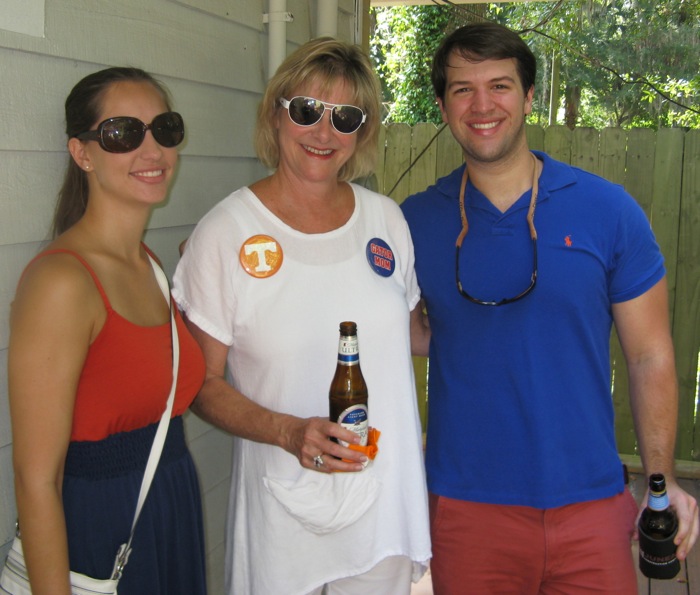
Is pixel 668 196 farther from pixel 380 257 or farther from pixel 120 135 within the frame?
pixel 120 135

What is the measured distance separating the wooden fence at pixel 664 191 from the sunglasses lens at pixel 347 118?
10.8ft

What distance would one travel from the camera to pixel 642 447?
235 cm

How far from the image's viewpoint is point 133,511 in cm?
181

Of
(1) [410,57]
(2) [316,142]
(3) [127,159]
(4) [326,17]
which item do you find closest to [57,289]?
(3) [127,159]

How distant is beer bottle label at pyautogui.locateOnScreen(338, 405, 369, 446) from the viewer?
191 cm

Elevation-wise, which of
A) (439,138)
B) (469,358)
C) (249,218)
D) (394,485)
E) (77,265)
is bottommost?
(394,485)

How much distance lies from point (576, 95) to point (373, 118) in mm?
20106

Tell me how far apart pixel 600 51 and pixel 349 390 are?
19838 millimetres

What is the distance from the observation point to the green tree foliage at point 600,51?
61.8 ft

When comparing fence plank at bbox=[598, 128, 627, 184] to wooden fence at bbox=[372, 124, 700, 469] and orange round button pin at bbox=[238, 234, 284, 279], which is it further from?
orange round button pin at bbox=[238, 234, 284, 279]

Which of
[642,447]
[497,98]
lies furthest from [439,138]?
[642,447]

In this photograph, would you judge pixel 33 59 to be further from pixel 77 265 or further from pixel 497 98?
pixel 497 98

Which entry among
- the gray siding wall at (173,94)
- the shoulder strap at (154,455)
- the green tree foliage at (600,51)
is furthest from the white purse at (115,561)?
the green tree foliage at (600,51)

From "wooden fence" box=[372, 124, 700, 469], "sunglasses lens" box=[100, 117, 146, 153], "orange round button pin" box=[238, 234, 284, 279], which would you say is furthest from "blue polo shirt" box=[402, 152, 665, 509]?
"wooden fence" box=[372, 124, 700, 469]
